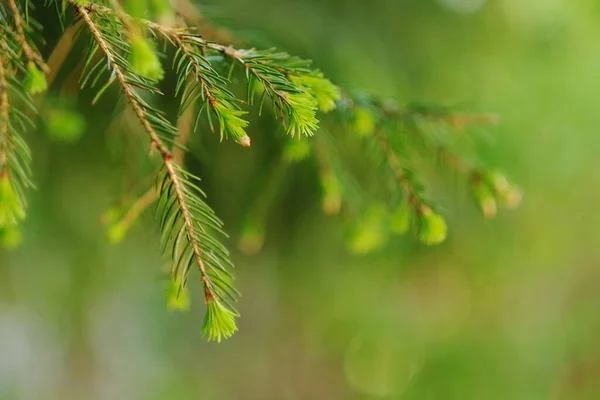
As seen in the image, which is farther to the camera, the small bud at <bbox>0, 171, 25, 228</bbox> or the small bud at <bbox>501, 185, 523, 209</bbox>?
the small bud at <bbox>501, 185, 523, 209</bbox>

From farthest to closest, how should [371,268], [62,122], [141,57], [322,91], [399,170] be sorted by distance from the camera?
[371,268]
[62,122]
[399,170]
[322,91]
[141,57]

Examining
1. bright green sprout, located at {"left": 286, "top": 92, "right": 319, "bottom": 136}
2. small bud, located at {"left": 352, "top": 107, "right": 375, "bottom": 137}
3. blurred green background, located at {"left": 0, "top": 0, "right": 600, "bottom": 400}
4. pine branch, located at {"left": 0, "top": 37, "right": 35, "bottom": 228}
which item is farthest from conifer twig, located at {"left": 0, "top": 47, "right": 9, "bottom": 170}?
blurred green background, located at {"left": 0, "top": 0, "right": 600, "bottom": 400}

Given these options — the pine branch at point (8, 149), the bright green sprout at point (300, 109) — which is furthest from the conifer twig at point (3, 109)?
the bright green sprout at point (300, 109)

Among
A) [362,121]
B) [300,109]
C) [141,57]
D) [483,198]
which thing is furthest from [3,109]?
[483,198]

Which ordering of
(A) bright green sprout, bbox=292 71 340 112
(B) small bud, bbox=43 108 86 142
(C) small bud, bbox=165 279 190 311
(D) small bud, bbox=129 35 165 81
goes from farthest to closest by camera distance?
(B) small bud, bbox=43 108 86 142
(C) small bud, bbox=165 279 190 311
(A) bright green sprout, bbox=292 71 340 112
(D) small bud, bbox=129 35 165 81

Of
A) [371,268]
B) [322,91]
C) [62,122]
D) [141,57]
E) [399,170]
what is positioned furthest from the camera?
[371,268]

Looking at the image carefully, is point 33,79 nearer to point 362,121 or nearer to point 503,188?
point 362,121

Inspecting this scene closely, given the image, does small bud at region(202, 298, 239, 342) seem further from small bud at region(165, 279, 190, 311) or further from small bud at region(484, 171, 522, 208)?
small bud at region(484, 171, 522, 208)
